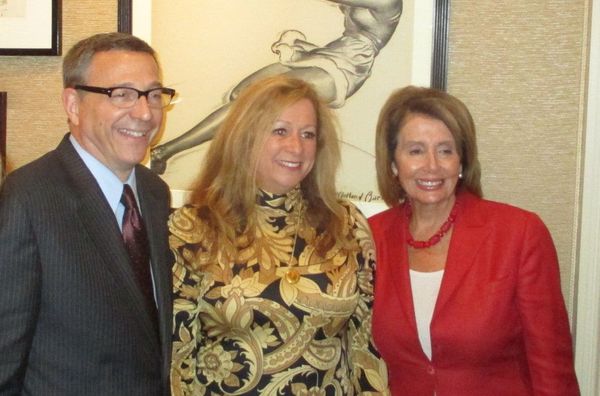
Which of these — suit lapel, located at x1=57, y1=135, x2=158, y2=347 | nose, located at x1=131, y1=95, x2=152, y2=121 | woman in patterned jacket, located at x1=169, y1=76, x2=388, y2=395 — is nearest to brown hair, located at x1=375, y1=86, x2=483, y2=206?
woman in patterned jacket, located at x1=169, y1=76, x2=388, y2=395

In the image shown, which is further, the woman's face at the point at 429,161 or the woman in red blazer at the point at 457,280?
the woman's face at the point at 429,161

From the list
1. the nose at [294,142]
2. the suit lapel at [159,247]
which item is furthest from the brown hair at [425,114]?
the suit lapel at [159,247]

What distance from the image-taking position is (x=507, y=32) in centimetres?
231

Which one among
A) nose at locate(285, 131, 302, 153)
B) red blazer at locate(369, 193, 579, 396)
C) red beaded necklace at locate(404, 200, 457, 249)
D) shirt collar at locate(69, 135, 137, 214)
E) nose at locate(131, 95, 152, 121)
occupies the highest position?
nose at locate(131, 95, 152, 121)

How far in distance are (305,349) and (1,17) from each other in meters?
1.71

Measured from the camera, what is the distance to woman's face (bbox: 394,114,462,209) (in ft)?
7.02

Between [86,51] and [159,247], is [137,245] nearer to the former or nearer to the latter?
[159,247]

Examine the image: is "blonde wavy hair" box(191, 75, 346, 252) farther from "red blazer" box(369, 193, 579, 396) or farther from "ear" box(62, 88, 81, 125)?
"ear" box(62, 88, 81, 125)

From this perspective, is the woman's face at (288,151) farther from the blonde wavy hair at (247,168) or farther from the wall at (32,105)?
the wall at (32,105)

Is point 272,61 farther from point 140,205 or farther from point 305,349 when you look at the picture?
point 305,349

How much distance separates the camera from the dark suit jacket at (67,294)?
1456 mm

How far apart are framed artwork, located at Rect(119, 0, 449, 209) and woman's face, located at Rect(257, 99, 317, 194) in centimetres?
43

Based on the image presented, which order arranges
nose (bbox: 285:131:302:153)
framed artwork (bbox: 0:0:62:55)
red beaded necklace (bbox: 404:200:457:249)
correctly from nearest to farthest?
nose (bbox: 285:131:302:153)
red beaded necklace (bbox: 404:200:457:249)
framed artwork (bbox: 0:0:62:55)

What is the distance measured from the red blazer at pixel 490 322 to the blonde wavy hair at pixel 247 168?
314mm
